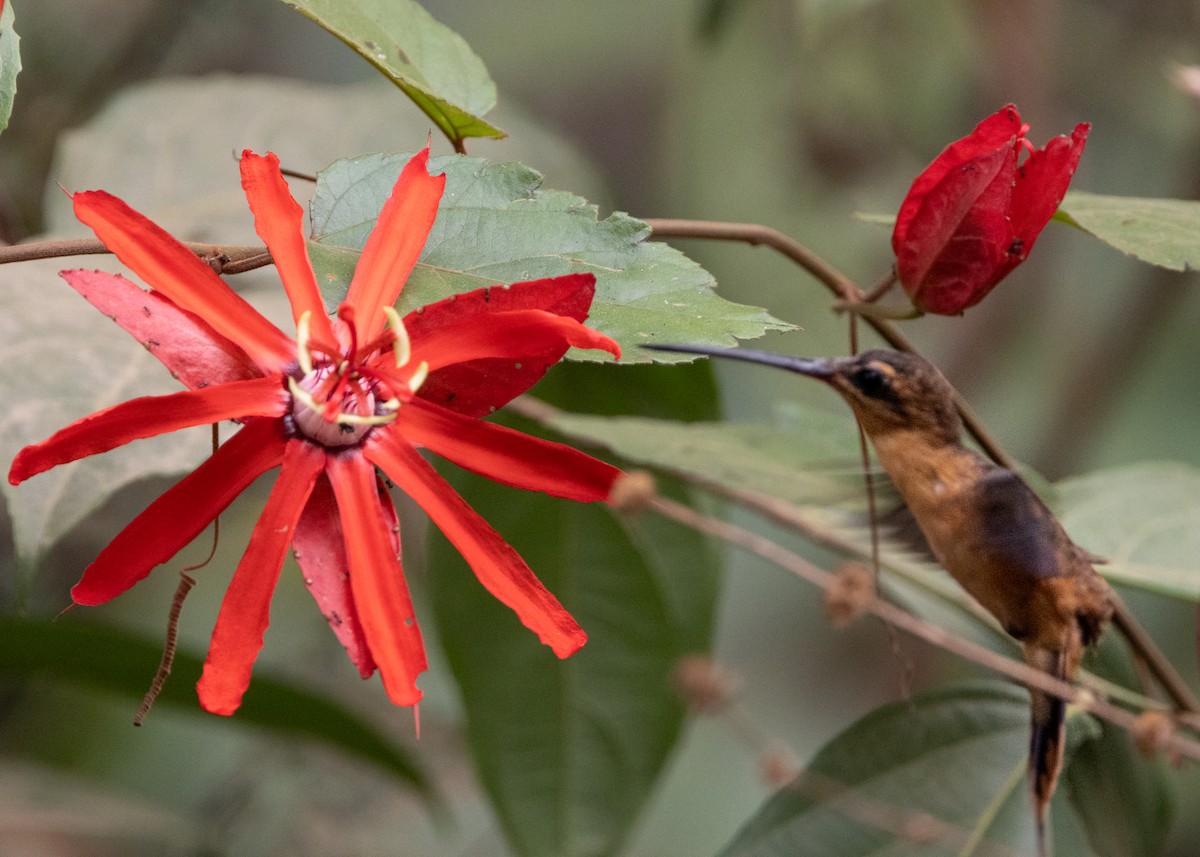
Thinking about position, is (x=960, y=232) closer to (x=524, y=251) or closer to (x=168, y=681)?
(x=524, y=251)

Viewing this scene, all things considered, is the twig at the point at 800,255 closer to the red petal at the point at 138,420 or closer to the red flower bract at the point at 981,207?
the red flower bract at the point at 981,207

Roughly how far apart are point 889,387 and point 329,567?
0.32 meters

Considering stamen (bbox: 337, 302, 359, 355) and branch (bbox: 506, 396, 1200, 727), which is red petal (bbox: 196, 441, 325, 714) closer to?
stamen (bbox: 337, 302, 359, 355)

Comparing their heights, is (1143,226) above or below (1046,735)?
above

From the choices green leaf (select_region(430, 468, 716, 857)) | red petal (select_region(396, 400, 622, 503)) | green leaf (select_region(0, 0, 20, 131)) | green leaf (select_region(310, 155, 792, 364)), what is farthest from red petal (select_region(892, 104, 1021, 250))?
green leaf (select_region(430, 468, 716, 857))

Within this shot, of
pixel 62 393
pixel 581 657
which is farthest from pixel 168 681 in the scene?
pixel 62 393

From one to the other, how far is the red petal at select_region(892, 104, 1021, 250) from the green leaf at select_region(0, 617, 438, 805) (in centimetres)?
82

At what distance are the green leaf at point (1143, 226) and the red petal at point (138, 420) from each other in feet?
1.48

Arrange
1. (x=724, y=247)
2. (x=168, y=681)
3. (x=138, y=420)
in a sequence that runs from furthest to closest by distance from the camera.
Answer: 1. (x=724, y=247)
2. (x=168, y=681)
3. (x=138, y=420)

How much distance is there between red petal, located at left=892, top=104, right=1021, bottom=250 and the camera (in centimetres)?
58

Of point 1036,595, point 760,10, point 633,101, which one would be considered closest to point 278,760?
point 1036,595

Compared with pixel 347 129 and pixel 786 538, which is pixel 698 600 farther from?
pixel 786 538

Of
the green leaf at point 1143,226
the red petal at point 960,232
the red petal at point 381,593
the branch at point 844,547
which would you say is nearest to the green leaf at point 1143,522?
the branch at point 844,547

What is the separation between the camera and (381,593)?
507mm
